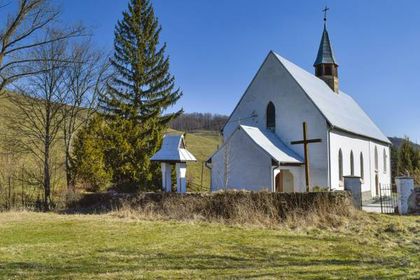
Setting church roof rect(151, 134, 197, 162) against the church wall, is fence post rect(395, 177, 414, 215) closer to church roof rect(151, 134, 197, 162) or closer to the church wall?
the church wall

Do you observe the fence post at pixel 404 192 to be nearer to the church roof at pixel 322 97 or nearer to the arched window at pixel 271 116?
the church roof at pixel 322 97

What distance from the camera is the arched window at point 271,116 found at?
82.7 ft

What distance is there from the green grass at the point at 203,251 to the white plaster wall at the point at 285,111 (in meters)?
9.53

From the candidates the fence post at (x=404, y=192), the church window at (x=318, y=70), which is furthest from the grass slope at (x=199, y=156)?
the fence post at (x=404, y=192)

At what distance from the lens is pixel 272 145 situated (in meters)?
22.3

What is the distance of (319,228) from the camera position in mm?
12438

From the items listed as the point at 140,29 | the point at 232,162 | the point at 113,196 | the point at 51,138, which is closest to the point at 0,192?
the point at 51,138

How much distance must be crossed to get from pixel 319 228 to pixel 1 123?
2145cm

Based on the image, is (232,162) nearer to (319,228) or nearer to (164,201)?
(164,201)

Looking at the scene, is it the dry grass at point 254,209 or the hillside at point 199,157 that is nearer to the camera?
the dry grass at point 254,209

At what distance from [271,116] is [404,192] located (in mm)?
10434

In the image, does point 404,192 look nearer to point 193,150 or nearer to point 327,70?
point 327,70

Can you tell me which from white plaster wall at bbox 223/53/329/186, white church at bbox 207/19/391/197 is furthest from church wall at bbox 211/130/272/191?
white plaster wall at bbox 223/53/329/186

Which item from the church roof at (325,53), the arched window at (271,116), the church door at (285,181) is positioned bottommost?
the church door at (285,181)
